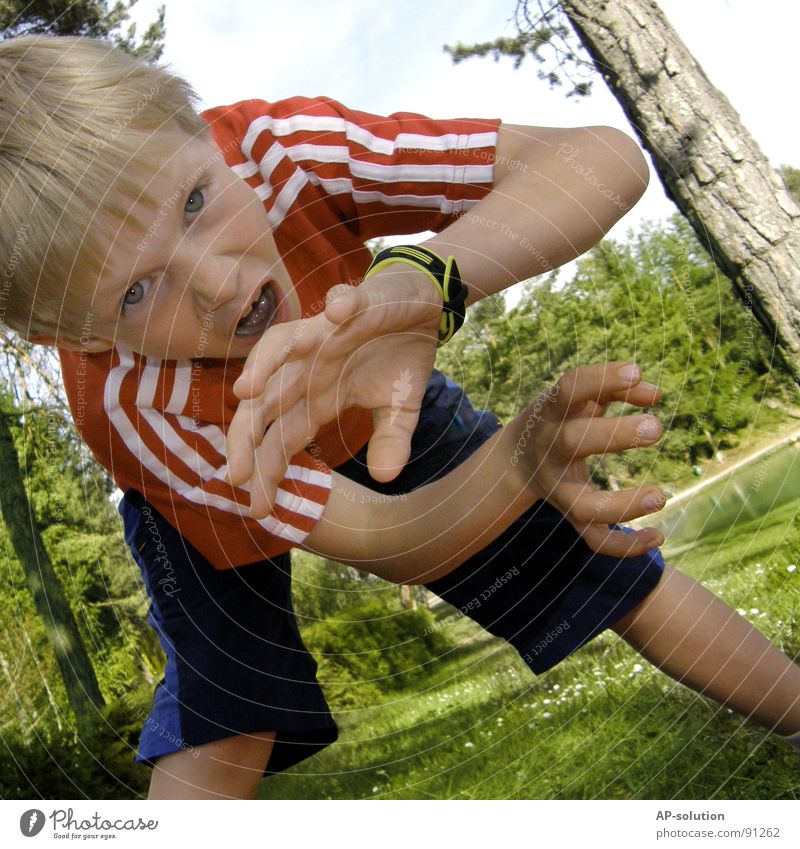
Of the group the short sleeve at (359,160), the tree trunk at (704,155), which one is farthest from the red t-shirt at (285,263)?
the tree trunk at (704,155)

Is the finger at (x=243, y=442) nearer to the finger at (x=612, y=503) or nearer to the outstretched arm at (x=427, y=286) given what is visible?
the outstretched arm at (x=427, y=286)

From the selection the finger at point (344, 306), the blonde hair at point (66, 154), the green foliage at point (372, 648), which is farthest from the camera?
the green foliage at point (372, 648)

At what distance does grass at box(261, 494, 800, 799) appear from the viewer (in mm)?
706

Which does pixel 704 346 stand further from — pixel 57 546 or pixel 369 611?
pixel 57 546

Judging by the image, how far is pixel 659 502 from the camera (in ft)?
1.50

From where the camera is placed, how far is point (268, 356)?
17.0 inches

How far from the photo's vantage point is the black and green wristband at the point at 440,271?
0.52m

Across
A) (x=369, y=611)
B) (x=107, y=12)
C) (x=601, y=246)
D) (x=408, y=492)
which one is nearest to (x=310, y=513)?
(x=408, y=492)

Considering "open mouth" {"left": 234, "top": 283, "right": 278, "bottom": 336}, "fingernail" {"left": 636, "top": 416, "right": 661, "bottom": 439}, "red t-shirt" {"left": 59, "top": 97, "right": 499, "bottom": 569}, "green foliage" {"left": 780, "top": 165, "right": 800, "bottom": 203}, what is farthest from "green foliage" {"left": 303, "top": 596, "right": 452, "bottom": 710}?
"green foliage" {"left": 780, "top": 165, "right": 800, "bottom": 203}

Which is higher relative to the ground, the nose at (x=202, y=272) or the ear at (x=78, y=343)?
the nose at (x=202, y=272)

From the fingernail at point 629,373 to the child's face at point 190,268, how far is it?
267 mm

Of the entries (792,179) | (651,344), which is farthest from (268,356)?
(792,179)

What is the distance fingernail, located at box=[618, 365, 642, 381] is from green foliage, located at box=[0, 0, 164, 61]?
0.49 meters

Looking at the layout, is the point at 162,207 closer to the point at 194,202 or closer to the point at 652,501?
A: the point at 194,202
